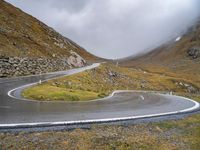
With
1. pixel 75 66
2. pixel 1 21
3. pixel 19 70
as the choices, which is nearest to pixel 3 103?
pixel 19 70

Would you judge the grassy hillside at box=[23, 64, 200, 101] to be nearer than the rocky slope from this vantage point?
Yes

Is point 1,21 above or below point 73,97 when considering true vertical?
above

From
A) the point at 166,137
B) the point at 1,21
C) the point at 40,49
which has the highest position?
the point at 1,21

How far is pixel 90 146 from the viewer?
1880cm

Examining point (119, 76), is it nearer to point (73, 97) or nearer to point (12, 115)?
point (73, 97)

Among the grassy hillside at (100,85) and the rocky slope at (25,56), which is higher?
the rocky slope at (25,56)

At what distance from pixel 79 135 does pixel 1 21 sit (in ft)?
335

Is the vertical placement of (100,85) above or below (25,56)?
below

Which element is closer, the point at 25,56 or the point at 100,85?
the point at 100,85

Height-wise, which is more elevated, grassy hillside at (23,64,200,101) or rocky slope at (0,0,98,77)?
rocky slope at (0,0,98,77)

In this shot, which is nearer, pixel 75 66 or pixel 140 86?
pixel 140 86

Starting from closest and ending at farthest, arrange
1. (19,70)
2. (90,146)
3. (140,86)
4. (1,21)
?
(90,146)
(19,70)
(140,86)
(1,21)

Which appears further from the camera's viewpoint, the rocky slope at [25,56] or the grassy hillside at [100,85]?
the rocky slope at [25,56]

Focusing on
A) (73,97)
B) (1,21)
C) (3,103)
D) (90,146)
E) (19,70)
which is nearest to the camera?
(90,146)
